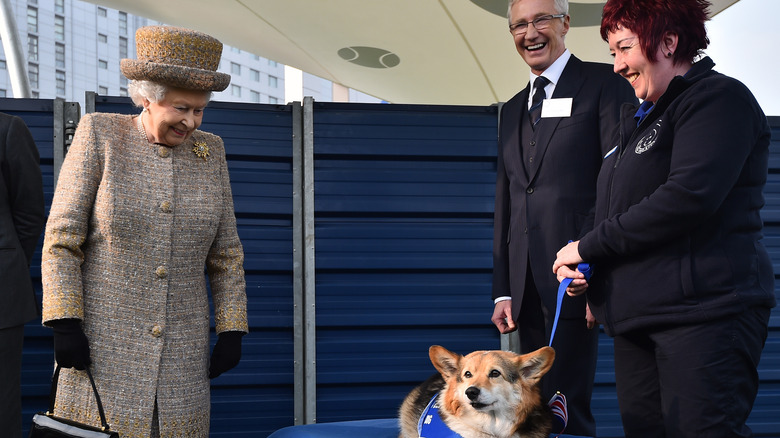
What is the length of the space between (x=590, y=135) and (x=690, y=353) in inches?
38.7

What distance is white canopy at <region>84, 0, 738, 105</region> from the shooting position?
388 inches

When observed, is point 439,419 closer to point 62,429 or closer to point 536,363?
point 536,363

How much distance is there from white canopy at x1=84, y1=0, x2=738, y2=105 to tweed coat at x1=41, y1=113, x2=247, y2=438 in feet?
23.6

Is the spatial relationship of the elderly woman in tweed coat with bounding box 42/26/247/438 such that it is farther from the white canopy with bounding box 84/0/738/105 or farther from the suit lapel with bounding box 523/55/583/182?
the white canopy with bounding box 84/0/738/105

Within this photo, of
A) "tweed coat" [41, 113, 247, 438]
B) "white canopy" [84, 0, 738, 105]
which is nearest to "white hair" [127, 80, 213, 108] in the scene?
"tweed coat" [41, 113, 247, 438]

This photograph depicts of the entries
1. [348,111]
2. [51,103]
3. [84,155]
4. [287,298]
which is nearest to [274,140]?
[348,111]

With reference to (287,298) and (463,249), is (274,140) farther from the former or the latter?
(463,249)

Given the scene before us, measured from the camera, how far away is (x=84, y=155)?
2.17 metres

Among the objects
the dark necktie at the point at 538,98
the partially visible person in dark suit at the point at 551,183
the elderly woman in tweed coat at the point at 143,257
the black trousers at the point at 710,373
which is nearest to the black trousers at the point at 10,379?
the elderly woman in tweed coat at the point at 143,257

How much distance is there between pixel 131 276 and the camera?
7.19 ft

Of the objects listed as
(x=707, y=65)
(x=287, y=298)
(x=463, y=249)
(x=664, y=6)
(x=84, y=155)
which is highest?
(x=664, y=6)

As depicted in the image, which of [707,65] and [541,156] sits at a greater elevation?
[707,65]

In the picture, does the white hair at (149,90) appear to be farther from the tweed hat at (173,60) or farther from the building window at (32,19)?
the building window at (32,19)

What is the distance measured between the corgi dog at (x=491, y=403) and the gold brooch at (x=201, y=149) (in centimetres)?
104
